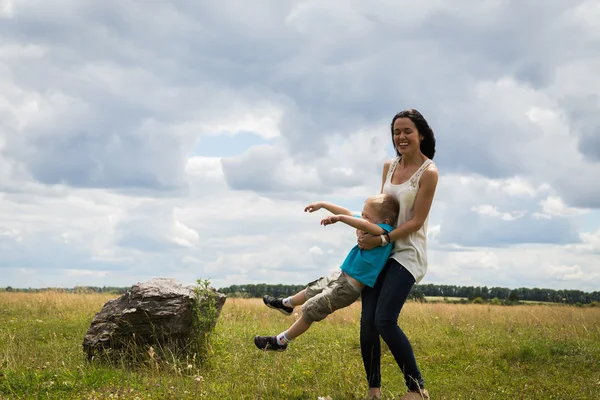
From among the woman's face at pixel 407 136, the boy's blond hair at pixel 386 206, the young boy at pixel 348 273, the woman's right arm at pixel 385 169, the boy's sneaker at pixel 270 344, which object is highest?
the woman's face at pixel 407 136

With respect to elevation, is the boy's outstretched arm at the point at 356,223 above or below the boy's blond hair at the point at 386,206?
below

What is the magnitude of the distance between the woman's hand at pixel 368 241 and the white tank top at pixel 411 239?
25 cm

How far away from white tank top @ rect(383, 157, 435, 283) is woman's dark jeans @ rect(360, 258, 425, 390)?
9cm

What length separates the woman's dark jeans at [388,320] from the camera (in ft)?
18.9

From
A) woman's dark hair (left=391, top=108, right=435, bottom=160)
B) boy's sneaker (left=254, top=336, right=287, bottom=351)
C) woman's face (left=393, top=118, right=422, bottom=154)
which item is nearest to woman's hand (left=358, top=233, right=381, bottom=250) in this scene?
woman's face (left=393, top=118, right=422, bottom=154)

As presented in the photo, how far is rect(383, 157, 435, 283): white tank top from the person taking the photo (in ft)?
19.3

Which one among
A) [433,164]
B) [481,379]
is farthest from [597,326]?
[433,164]

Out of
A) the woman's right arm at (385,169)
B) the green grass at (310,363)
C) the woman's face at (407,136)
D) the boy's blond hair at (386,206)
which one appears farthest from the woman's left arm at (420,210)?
the green grass at (310,363)

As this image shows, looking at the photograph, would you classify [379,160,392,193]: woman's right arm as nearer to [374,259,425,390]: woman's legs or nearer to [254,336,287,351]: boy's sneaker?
[374,259,425,390]: woman's legs

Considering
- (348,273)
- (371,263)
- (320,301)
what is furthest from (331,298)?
(371,263)

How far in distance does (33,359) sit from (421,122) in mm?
7160

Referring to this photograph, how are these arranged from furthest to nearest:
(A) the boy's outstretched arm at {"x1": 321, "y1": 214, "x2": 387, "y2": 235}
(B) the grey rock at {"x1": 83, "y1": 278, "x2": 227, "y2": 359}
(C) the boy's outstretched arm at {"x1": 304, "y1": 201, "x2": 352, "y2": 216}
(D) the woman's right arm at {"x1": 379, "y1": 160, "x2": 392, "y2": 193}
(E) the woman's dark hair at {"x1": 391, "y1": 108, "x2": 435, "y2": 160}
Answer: (B) the grey rock at {"x1": 83, "y1": 278, "x2": 227, "y2": 359} < (D) the woman's right arm at {"x1": 379, "y1": 160, "x2": 392, "y2": 193} < (C) the boy's outstretched arm at {"x1": 304, "y1": 201, "x2": 352, "y2": 216} < (E) the woman's dark hair at {"x1": 391, "y1": 108, "x2": 435, "y2": 160} < (A) the boy's outstretched arm at {"x1": 321, "y1": 214, "x2": 387, "y2": 235}

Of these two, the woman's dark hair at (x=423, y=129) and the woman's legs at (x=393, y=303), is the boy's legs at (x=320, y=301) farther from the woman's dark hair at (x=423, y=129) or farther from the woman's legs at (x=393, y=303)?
the woman's dark hair at (x=423, y=129)

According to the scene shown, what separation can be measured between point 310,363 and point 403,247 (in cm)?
380
